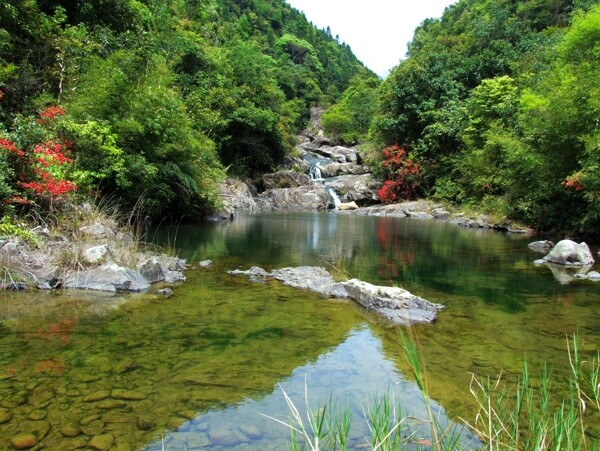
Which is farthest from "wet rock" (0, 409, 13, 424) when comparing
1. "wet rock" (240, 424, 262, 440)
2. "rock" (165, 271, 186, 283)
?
"rock" (165, 271, 186, 283)

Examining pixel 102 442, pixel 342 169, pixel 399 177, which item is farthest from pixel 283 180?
pixel 102 442

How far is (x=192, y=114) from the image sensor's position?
2386cm

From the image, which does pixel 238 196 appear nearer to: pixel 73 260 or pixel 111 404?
pixel 73 260

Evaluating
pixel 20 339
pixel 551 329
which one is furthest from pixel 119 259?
pixel 551 329

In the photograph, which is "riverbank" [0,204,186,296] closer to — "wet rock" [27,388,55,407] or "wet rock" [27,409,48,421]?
"wet rock" [27,388,55,407]

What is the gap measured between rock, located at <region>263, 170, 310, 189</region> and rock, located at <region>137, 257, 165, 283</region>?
26.3 m

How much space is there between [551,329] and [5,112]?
1268cm

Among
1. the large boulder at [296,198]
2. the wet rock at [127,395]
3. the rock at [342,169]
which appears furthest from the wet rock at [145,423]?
the rock at [342,169]

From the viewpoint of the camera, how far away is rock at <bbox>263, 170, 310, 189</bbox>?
3500cm

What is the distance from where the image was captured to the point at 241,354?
517cm

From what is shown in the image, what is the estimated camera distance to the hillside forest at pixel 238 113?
1177 centimetres

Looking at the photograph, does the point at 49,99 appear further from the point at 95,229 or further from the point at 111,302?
the point at 111,302

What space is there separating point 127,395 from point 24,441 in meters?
0.91

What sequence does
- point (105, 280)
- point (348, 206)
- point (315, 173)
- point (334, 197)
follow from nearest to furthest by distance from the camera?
point (105, 280), point (348, 206), point (334, 197), point (315, 173)
